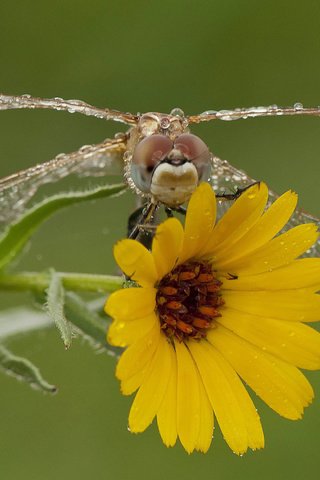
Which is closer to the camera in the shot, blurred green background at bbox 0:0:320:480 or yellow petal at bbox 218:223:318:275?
yellow petal at bbox 218:223:318:275

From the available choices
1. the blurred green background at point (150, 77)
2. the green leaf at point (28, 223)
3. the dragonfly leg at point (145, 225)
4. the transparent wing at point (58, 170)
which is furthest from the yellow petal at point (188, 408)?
the blurred green background at point (150, 77)

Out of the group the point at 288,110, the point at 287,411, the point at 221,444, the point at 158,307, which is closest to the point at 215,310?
the point at 158,307

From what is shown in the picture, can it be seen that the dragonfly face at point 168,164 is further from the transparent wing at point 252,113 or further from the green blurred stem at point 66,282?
the green blurred stem at point 66,282

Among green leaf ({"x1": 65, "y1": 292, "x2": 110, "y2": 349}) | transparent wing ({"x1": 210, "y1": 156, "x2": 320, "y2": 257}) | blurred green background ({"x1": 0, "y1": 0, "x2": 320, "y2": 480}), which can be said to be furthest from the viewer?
blurred green background ({"x1": 0, "y1": 0, "x2": 320, "y2": 480})

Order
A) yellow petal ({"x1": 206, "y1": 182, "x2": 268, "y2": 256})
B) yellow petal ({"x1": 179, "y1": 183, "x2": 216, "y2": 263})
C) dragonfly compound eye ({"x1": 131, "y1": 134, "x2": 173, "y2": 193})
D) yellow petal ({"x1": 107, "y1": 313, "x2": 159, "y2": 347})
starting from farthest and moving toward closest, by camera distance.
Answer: dragonfly compound eye ({"x1": 131, "y1": 134, "x2": 173, "y2": 193}), yellow petal ({"x1": 206, "y1": 182, "x2": 268, "y2": 256}), yellow petal ({"x1": 179, "y1": 183, "x2": 216, "y2": 263}), yellow petal ({"x1": 107, "y1": 313, "x2": 159, "y2": 347})

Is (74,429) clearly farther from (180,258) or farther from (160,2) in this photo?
(160,2)

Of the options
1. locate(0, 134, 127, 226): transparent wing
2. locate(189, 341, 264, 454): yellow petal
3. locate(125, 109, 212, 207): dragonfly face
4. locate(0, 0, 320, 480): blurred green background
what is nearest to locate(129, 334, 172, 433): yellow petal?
locate(189, 341, 264, 454): yellow petal

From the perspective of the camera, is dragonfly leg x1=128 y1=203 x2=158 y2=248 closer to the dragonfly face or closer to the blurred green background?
the dragonfly face
